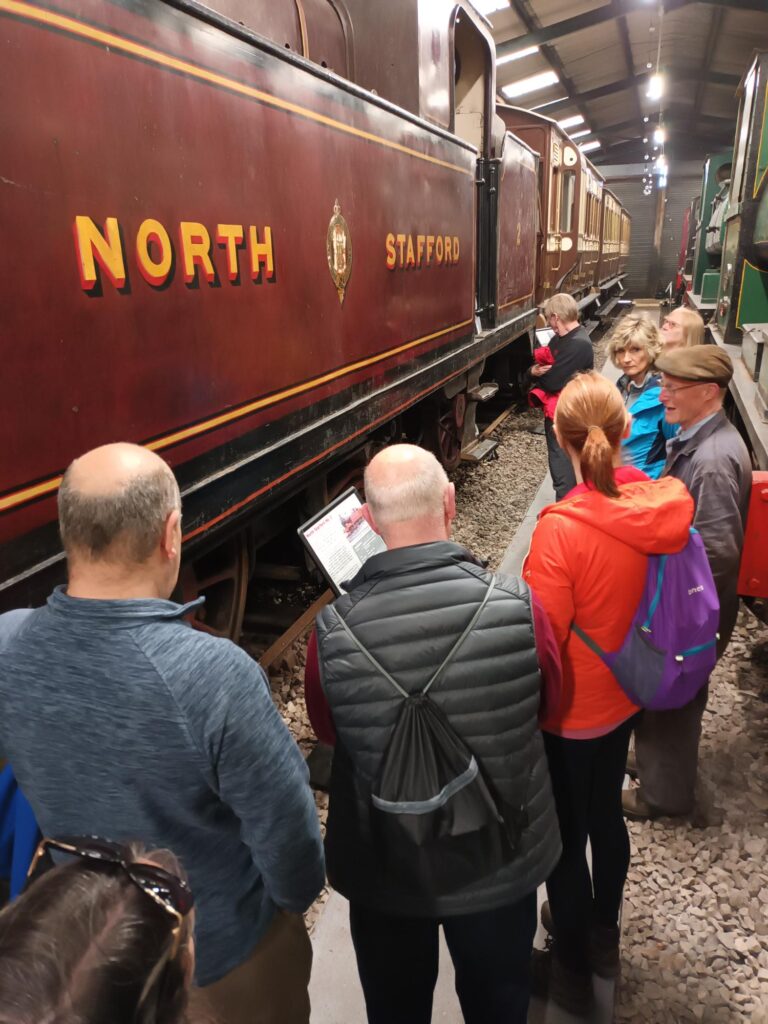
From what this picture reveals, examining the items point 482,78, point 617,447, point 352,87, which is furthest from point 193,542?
point 482,78

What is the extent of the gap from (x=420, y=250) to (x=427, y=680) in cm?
322

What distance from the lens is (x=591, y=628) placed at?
1.57 m

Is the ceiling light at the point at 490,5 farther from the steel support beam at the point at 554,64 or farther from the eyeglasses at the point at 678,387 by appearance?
the eyeglasses at the point at 678,387

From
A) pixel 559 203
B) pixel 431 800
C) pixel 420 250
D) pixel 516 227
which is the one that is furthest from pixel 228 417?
pixel 559 203

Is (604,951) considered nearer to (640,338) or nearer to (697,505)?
(697,505)

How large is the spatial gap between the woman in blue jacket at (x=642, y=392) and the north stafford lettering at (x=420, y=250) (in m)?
1.12

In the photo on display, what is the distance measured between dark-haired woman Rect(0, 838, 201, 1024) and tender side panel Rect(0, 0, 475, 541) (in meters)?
1.10

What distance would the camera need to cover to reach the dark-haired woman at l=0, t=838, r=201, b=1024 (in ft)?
1.49

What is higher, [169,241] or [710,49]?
[710,49]

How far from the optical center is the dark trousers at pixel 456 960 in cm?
130

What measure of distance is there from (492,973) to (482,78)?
5691 mm

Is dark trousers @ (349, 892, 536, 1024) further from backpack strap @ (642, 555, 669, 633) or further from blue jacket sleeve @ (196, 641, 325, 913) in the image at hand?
backpack strap @ (642, 555, 669, 633)

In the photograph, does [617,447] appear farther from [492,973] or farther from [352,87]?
[352,87]

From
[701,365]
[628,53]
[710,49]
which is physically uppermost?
[628,53]
